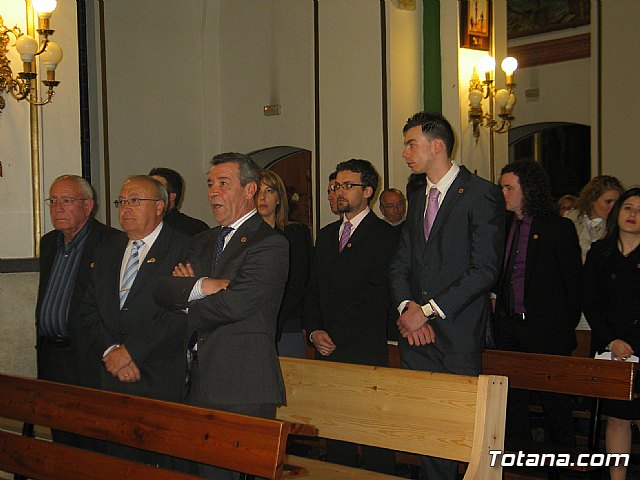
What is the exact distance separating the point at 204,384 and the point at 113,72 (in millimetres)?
6694

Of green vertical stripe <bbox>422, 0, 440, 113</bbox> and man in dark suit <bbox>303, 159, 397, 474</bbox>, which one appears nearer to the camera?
man in dark suit <bbox>303, 159, 397, 474</bbox>

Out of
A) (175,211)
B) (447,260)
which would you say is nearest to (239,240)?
(447,260)

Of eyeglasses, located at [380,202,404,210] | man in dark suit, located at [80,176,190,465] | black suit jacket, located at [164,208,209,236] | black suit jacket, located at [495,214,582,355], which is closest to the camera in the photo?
man in dark suit, located at [80,176,190,465]

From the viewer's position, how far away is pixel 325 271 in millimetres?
4531

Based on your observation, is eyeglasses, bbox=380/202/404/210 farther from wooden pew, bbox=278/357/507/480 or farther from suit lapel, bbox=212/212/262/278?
suit lapel, bbox=212/212/262/278

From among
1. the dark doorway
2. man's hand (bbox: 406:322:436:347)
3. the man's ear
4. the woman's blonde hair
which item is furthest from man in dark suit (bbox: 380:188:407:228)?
the dark doorway

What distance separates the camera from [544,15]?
45.0 ft

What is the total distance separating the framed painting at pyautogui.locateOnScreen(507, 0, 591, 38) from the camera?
13.1m

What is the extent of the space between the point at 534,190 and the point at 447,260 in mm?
1191

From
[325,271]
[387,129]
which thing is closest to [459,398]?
[325,271]

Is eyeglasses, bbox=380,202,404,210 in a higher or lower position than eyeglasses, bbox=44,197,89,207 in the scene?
lower

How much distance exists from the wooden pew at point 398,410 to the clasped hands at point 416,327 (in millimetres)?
293

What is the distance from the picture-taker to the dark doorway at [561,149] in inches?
558

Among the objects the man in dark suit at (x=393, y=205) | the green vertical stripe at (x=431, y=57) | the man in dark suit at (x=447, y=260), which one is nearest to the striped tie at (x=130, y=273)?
the man in dark suit at (x=447, y=260)
